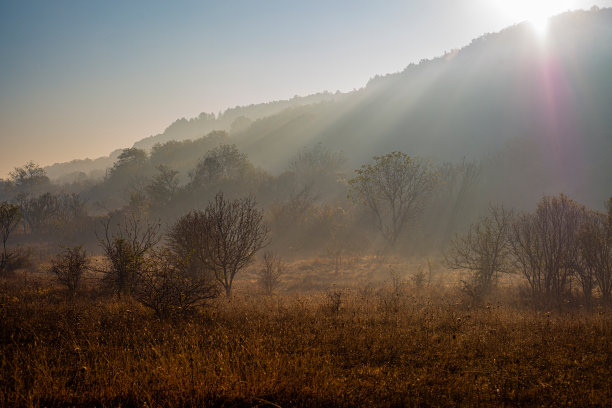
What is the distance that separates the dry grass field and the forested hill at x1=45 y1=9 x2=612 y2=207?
46243mm

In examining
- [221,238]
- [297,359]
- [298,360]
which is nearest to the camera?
[297,359]

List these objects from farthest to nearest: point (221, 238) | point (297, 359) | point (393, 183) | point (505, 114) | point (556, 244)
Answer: point (505, 114), point (393, 183), point (221, 238), point (556, 244), point (297, 359)

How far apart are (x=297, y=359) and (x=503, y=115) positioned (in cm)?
7352

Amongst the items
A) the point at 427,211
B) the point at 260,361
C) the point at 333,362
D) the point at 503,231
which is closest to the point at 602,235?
the point at 503,231

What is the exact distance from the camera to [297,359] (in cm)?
467

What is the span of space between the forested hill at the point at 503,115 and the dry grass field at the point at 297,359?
152ft

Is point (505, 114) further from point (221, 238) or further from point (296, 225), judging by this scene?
point (221, 238)

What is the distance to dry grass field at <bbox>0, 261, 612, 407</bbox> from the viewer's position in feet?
12.7

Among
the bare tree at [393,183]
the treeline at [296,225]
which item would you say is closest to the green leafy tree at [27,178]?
the treeline at [296,225]

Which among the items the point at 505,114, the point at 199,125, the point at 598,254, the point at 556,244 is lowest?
the point at 598,254

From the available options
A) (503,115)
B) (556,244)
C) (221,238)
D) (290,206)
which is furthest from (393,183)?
(503,115)

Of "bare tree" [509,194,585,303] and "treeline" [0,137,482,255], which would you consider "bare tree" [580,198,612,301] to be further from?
"treeline" [0,137,482,255]

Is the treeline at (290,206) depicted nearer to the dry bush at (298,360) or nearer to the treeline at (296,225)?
the treeline at (296,225)

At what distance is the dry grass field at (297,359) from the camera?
3.87m
